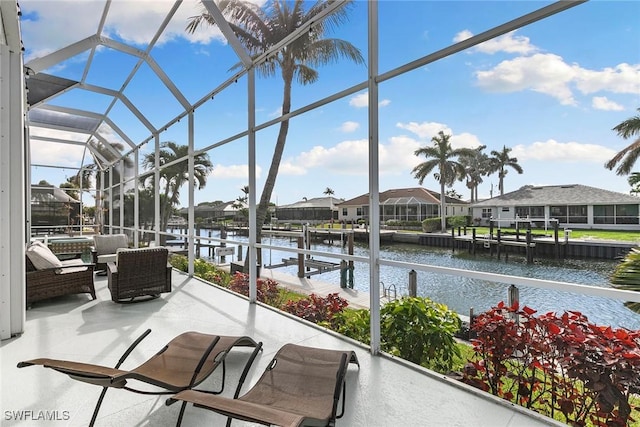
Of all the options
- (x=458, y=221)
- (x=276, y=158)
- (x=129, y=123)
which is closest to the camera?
(x=458, y=221)

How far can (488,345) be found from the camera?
2615mm

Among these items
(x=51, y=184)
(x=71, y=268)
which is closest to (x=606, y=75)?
(x=71, y=268)

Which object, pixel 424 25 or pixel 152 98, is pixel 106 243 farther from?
pixel 424 25

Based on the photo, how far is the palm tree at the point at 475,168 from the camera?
4.60 m

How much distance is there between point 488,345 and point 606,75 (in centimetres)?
243

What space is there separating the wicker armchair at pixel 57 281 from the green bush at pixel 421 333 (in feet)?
15.2

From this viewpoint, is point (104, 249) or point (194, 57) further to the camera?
point (104, 249)

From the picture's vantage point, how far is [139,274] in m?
5.15

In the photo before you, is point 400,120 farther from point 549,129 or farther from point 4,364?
point 4,364

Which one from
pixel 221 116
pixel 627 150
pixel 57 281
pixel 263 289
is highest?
pixel 221 116

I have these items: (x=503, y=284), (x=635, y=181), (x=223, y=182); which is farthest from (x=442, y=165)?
(x=223, y=182)

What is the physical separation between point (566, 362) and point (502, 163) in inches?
104

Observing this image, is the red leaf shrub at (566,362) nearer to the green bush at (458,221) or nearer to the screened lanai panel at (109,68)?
the green bush at (458,221)

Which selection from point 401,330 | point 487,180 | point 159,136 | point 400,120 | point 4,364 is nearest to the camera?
point 4,364
